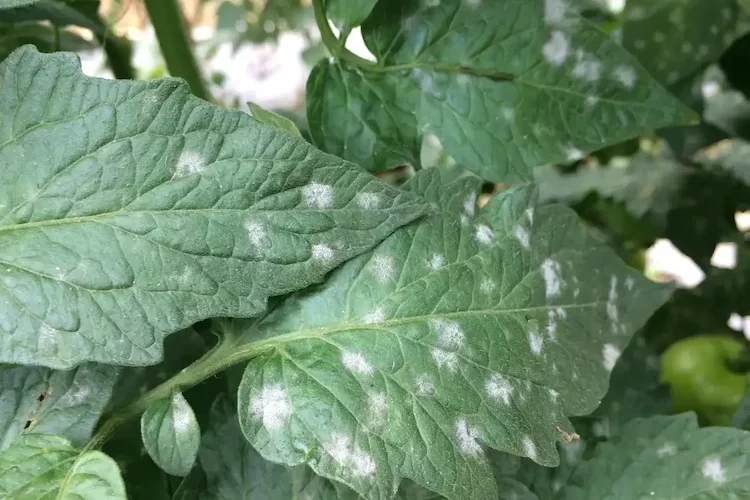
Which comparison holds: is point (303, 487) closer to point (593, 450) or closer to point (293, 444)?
point (293, 444)

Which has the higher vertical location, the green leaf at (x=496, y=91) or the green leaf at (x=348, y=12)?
the green leaf at (x=348, y=12)

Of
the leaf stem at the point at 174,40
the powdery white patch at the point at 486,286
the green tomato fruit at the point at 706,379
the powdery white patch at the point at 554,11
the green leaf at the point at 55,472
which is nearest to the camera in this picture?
the green leaf at the point at 55,472

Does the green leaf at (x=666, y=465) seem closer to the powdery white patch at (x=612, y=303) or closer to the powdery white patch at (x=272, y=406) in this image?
the powdery white patch at (x=612, y=303)

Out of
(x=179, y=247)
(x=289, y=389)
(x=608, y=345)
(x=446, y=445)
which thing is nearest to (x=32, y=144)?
(x=179, y=247)

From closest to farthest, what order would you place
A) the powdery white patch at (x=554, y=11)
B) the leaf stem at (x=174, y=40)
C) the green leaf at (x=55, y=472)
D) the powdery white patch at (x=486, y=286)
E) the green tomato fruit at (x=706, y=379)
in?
the green leaf at (x=55, y=472), the powdery white patch at (x=486, y=286), the powdery white patch at (x=554, y=11), the leaf stem at (x=174, y=40), the green tomato fruit at (x=706, y=379)

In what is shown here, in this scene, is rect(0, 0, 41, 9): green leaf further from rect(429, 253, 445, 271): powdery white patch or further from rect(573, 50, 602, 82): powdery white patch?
rect(573, 50, 602, 82): powdery white patch

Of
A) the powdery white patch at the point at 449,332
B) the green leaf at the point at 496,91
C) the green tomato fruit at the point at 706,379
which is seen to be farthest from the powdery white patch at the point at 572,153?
the green tomato fruit at the point at 706,379

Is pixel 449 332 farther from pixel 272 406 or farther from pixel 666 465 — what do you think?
pixel 666 465
